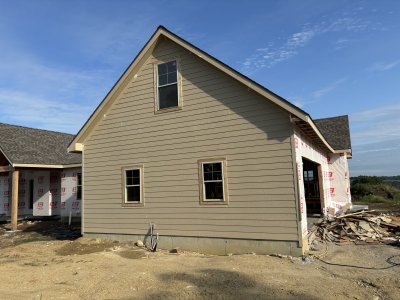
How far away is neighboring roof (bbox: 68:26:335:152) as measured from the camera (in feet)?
32.4

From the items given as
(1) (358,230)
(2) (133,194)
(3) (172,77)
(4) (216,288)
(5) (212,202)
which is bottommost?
(4) (216,288)

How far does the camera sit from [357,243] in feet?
37.7

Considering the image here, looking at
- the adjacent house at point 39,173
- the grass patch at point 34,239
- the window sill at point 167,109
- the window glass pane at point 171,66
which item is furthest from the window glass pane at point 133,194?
the adjacent house at point 39,173

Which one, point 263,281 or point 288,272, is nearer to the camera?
point 263,281

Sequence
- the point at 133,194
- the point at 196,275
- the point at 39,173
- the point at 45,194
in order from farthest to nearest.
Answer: the point at 39,173, the point at 45,194, the point at 133,194, the point at 196,275

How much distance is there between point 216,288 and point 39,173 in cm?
1935

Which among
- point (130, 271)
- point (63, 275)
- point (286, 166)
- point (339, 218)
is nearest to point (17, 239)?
point (63, 275)

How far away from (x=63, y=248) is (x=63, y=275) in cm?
456

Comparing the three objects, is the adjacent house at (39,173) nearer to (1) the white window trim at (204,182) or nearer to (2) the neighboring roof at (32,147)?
(2) the neighboring roof at (32,147)

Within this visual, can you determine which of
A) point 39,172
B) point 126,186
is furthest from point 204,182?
point 39,172

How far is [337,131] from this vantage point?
21172 mm

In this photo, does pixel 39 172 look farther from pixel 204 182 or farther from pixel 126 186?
pixel 204 182

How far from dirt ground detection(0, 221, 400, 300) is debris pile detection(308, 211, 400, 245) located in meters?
0.80

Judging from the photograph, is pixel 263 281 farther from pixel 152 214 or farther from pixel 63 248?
pixel 63 248
